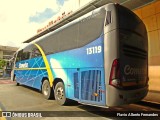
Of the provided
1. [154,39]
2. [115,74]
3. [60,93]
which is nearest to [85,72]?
[115,74]

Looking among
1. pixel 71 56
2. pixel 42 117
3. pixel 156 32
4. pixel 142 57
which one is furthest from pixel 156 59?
pixel 42 117

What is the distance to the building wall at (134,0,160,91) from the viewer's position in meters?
11.6

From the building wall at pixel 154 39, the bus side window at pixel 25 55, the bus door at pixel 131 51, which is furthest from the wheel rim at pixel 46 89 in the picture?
the building wall at pixel 154 39

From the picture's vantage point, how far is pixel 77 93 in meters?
7.21

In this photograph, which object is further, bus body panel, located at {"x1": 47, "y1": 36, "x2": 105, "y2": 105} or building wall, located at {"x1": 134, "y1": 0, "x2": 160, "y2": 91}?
building wall, located at {"x1": 134, "y1": 0, "x2": 160, "y2": 91}

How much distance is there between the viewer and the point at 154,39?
1194cm

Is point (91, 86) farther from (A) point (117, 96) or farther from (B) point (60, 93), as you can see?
(B) point (60, 93)

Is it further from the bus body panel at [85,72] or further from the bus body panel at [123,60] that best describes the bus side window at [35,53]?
the bus body panel at [123,60]

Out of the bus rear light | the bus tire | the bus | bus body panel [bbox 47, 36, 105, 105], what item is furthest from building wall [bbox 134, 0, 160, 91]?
the bus rear light

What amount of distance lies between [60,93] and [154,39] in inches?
260

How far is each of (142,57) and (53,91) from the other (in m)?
4.66

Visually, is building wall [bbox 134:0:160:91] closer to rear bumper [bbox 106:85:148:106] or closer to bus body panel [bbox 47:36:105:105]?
bus body panel [bbox 47:36:105:105]

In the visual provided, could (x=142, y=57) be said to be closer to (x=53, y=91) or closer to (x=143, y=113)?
(x=143, y=113)

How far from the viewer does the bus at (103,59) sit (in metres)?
5.82
